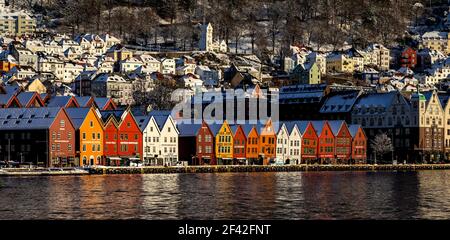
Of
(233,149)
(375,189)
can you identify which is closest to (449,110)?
(233,149)

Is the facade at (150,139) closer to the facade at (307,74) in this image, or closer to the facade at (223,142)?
the facade at (223,142)

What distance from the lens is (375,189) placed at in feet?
174

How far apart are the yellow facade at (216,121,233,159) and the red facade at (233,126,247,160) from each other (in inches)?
24.5

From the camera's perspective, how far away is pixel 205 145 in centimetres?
8919

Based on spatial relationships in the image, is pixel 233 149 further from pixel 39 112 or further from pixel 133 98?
pixel 133 98

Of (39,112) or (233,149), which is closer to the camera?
(39,112)

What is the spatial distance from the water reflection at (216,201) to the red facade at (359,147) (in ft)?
152

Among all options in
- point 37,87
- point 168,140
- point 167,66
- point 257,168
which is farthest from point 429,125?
point 167,66

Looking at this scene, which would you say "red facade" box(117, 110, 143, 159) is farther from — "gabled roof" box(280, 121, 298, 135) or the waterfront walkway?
"gabled roof" box(280, 121, 298, 135)

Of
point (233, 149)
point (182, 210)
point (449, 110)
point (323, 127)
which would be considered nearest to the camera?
point (182, 210)
